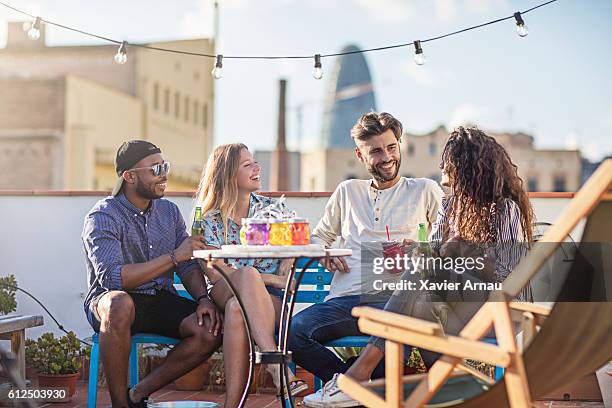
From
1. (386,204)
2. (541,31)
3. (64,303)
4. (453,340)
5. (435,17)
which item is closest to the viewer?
(453,340)

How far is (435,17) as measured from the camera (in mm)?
72688

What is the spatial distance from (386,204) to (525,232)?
2.61 ft

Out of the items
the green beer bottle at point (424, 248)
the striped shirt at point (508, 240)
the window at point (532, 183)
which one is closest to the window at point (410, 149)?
the window at point (532, 183)

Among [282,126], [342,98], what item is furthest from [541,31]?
[342,98]

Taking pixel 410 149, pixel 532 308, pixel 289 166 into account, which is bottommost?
pixel 532 308

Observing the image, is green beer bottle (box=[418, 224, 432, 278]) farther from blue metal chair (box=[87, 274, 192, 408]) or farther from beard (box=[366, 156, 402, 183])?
blue metal chair (box=[87, 274, 192, 408])

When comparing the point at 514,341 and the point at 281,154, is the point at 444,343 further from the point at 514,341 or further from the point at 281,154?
the point at 281,154

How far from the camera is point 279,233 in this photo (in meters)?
4.24

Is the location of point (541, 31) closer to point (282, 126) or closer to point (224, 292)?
point (282, 126)

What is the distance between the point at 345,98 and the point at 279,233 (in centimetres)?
11412

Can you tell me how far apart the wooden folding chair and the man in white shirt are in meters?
1.19

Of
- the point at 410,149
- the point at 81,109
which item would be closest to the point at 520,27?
the point at 81,109

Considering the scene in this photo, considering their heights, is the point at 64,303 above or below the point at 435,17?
below

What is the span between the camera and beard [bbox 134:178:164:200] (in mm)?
5023
